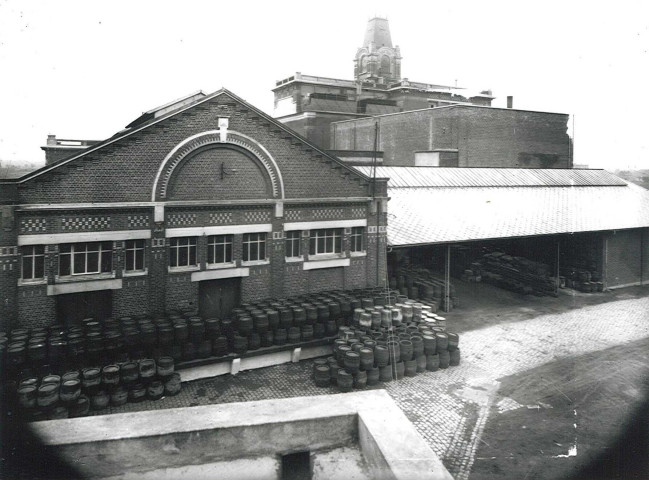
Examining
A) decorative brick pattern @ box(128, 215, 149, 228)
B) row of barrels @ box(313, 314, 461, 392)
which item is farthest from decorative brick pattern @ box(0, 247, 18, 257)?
row of barrels @ box(313, 314, 461, 392)

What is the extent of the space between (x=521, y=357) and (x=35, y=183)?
51.5ft

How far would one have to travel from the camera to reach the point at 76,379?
12422mm

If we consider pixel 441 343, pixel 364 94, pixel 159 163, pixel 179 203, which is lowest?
→ pixel 441 343

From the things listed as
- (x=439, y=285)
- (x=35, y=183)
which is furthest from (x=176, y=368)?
(x=439, y=285)

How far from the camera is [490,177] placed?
2911 cm

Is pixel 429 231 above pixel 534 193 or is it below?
below

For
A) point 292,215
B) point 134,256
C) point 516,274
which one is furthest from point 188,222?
point 516,274

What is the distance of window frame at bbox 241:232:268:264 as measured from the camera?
57.6ft

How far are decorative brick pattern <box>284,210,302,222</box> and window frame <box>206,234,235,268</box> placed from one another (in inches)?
83.4

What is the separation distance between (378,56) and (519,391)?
187 ft

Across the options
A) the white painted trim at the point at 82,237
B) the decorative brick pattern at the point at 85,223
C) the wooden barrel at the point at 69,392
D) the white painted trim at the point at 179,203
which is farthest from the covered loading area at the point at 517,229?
the wooden barrel at the point at 69,392

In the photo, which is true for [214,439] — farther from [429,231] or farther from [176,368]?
[429,231]

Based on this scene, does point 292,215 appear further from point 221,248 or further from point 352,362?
point 352,362

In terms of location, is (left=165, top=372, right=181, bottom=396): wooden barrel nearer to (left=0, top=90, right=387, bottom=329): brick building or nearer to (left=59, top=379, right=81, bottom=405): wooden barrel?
(left=59, top=379, right=81, bottom=405): wooden barrel
